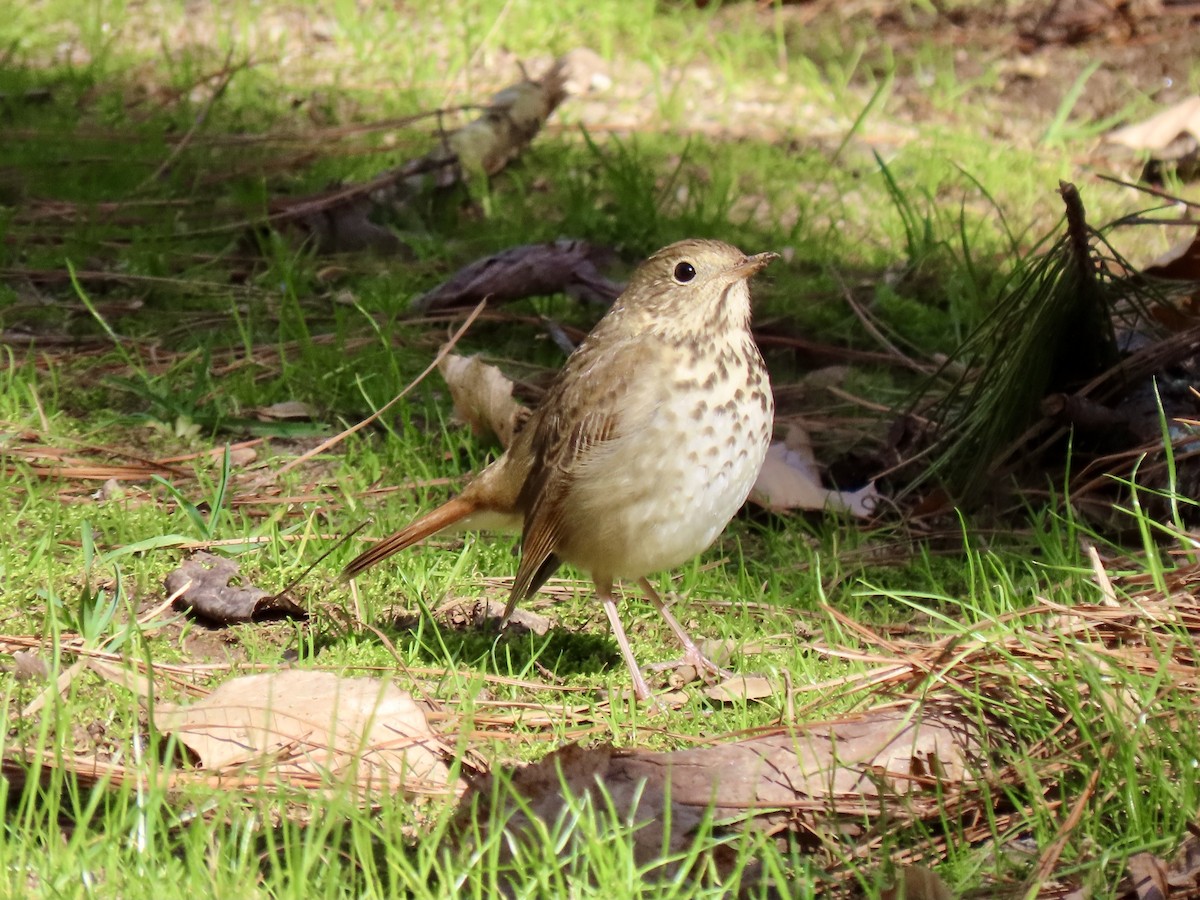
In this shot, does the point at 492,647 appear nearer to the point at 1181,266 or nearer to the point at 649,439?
the point at 649,439

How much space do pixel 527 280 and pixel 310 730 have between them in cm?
274

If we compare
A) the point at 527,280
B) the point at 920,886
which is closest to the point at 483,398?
the point at 527,280

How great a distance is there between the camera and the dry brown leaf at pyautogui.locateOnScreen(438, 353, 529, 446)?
4.40 metres

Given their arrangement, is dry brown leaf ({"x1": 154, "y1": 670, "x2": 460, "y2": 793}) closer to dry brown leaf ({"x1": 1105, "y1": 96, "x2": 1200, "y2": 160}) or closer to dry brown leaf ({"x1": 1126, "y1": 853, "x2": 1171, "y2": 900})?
dry brown leaf ({"x1": 1126, "y1": 853, "x2": 1171, "y2": 900})

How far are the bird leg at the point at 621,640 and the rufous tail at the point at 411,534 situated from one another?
39cm

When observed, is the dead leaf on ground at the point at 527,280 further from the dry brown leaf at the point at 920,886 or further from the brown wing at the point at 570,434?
the dry brown leaf at the point at 920,886

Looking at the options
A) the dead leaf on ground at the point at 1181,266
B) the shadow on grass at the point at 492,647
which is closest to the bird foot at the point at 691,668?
the shadow on grass at the point at 492,647

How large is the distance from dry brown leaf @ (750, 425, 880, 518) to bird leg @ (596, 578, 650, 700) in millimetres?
743

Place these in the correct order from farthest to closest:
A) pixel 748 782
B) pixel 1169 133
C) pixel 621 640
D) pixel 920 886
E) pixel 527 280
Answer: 1. pixel 1169 133
2. pixel 527 280
3. pixel 621 640
4. pixel 748 782
5. pixel 920 886

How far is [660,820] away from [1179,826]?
839 mm

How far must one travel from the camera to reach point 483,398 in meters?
4.51

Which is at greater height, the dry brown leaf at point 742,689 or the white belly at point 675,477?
the white belly at point 675,477

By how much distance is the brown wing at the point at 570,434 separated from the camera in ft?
11.6

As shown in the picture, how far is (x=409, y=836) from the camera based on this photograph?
8.89 feet
